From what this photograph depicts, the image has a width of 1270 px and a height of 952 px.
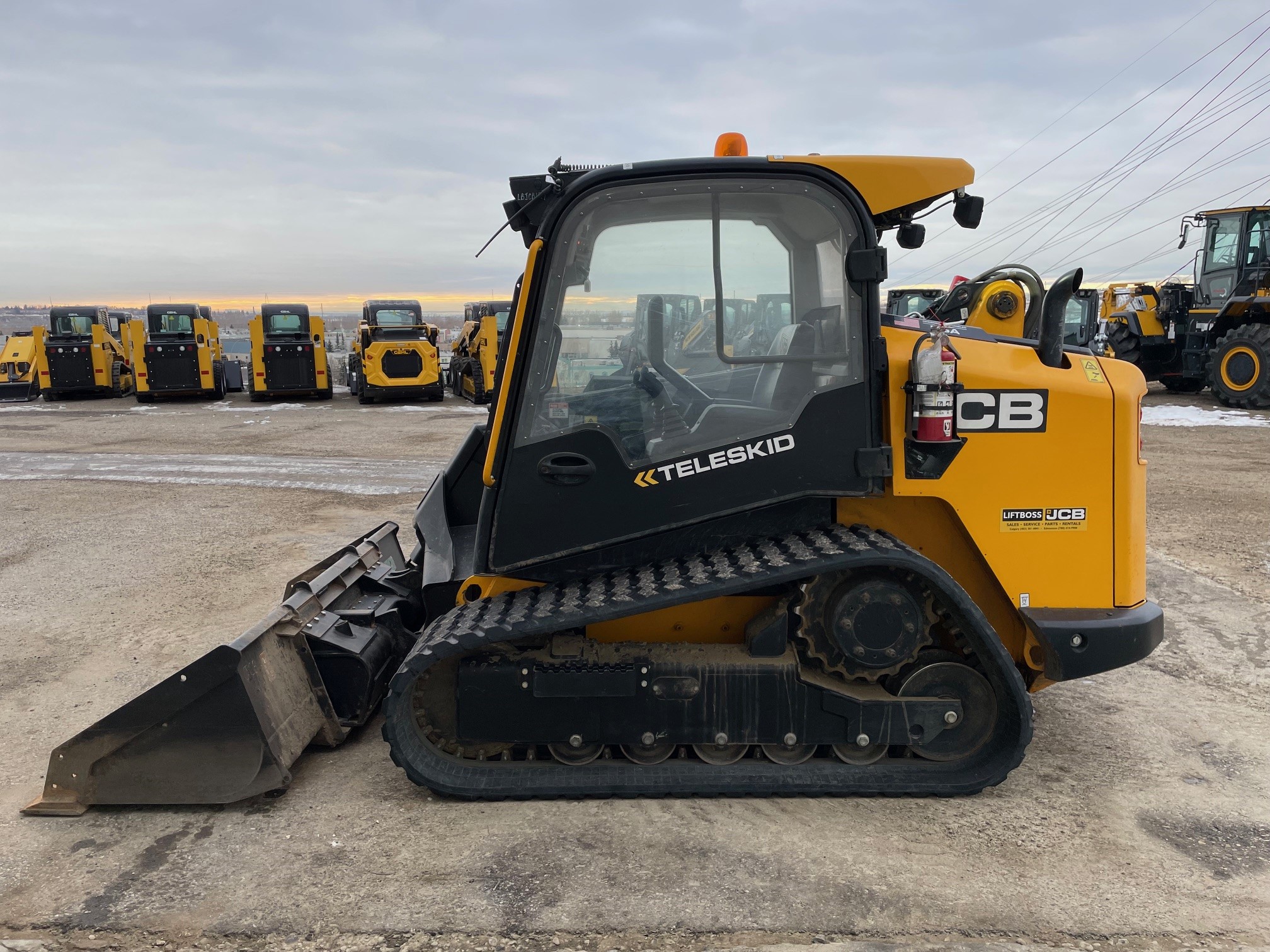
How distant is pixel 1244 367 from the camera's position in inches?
674

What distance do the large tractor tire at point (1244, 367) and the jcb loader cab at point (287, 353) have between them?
19417 millimetres

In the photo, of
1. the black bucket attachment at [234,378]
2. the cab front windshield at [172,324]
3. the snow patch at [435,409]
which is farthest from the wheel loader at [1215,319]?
the black bucket attachment at [234,378]

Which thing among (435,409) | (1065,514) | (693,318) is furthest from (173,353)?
(1065,514)

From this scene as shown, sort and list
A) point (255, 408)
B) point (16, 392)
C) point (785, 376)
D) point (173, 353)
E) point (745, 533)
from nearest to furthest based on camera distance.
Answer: point (785, 376) → point (745, 533) → point (255, 408) → point (173, 353) → point (16, 392)

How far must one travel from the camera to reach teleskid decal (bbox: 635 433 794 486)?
11.3 ft

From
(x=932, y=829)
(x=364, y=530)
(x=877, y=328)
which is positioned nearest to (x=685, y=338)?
(x=877, y=328)

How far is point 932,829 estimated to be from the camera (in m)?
3.32

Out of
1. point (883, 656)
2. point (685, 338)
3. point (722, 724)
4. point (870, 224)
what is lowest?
point (722, 724)

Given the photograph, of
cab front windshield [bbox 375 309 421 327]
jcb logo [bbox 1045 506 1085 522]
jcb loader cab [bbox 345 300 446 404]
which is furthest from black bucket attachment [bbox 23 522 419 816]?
cab front windshield [bbox 375 309 421 327]

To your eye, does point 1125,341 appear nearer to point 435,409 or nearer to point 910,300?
point 910,300

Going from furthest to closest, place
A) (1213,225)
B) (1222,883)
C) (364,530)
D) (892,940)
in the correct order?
(1213,225) → (364,530) → (1222,883) → (892,940)

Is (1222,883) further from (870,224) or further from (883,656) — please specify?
(870,224)

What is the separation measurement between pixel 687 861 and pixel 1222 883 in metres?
1.77

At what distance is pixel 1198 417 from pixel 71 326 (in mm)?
26122
